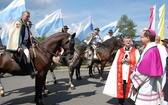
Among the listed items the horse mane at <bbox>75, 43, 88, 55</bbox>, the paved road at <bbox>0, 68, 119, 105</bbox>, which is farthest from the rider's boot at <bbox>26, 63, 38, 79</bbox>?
the horse mane at <bbox>75, 43, 88, 55</bbox>

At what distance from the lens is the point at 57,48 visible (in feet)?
24.0

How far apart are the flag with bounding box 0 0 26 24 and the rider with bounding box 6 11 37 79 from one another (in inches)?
50.1

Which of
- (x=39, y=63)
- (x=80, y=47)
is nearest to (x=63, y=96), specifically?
(x=39, y=63)

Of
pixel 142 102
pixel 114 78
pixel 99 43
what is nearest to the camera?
pixel 142 102

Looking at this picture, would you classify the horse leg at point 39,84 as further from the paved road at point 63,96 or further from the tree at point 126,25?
the tree at point 126,25

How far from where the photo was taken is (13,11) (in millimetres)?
7703

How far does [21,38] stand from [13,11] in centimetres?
170

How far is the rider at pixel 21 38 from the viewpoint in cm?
636

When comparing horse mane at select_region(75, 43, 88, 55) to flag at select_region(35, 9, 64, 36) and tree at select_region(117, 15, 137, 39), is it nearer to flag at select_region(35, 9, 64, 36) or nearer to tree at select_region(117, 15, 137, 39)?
flag at select_region(35, 9, 64, 36)

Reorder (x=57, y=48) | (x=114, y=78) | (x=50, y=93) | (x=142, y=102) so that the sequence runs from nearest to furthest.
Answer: (x=142, y=102)
(x=114, y=78)
(x=57, y=48)
(x=50, y=93)

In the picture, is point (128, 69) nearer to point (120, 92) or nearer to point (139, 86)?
point (120, 92)

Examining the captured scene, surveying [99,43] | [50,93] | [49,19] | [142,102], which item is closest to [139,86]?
[142,102]

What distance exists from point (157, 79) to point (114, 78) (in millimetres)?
2680

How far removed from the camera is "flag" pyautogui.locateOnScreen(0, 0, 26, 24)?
7.54 m
